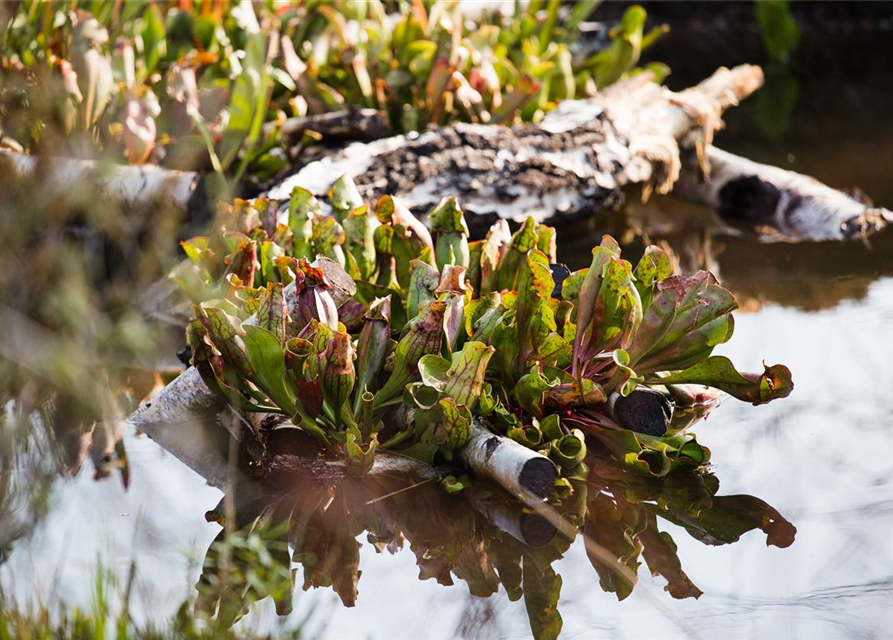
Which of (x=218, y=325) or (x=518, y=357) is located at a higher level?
(x=218, y=325)

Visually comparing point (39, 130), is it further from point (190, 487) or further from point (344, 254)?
point (190, 487)

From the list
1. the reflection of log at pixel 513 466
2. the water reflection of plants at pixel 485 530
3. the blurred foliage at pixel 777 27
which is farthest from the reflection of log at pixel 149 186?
the blurred foliage at pixel 777 27

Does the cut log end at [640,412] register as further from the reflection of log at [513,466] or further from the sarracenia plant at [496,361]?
the reflection of log at [513,466]

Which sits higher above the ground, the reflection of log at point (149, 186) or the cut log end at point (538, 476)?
the cut log end at point (538, 476)

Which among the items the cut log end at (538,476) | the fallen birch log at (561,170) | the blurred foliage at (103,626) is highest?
the blurred foliage at (103,626)

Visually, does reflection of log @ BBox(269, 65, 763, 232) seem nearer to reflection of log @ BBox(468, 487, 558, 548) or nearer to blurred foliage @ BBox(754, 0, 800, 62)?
reflection of log @ BBox(468, 487, 558, 548)

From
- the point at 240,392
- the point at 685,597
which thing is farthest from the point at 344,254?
the point at 685,597

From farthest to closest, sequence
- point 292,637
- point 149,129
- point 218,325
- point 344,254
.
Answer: point 149,129 → point 344,254 → point 218,325 → point 292,637
